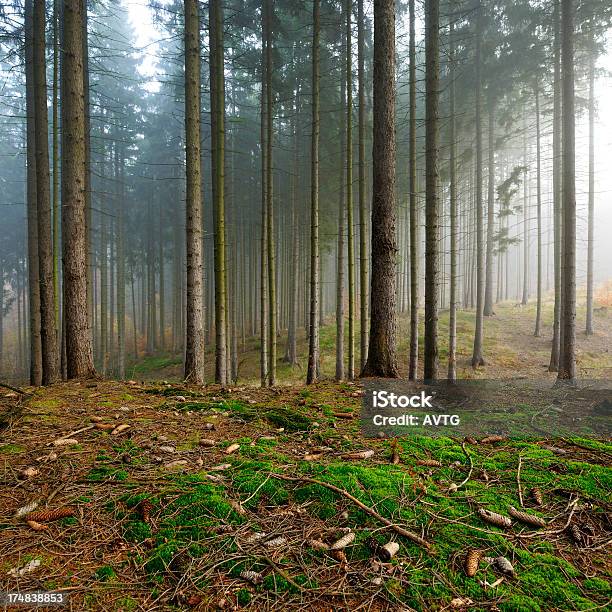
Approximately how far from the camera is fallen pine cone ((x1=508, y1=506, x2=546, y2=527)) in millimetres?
2227

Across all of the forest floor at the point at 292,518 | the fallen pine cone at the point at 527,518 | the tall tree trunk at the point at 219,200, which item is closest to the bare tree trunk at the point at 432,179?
the forest floor at the point at 292,518

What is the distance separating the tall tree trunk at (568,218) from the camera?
6879 millimetres

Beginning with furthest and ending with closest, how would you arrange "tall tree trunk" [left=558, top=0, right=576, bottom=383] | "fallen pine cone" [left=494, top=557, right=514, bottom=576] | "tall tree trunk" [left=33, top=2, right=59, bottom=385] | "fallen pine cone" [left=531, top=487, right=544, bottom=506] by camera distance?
"tall tree trunk" [left=33, top=2, right=59, bottom=385] < "tall tree trunk" [left=558, top=0, right=576, bottom=383] < "fallen pine cone" [left=531, top=487, right=544, bottom=506] < "fallen pine cone" [left=494, top=557, right=514, bottom=576]

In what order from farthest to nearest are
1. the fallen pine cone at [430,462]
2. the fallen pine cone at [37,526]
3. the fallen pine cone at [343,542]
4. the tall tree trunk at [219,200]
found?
the tall tree trunk at [219,200], the fallen pine cone at [430,462], the fallen pine cone at [37,526], the fallen pine cone at [343,542]

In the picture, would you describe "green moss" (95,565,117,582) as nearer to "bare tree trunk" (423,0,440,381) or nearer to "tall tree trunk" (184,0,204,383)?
"tall tree trunk" (184,0,204,383)

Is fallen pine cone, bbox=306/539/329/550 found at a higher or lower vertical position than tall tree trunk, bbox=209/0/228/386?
lower

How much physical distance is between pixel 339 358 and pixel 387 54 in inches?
316

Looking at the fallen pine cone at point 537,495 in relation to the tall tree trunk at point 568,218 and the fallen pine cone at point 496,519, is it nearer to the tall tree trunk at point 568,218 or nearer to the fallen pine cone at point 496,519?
the fallen pine cone at point 496,519

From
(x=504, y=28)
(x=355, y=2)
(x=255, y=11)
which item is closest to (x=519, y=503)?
(x=355, y=2)

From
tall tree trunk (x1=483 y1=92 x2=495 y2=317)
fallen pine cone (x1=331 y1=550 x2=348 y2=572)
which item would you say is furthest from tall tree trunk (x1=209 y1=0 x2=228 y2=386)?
tall tree trunk (x1=483 y1=92 x2=495 y2=317)

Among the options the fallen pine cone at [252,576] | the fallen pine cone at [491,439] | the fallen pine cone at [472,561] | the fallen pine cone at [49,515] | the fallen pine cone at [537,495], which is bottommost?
the fallen pine cone at [491,439]

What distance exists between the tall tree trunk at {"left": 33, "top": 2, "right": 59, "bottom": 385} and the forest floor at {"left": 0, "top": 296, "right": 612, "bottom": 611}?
4.20 m

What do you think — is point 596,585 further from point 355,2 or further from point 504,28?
point 504,28

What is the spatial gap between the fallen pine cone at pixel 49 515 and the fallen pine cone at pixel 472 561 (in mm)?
2279
